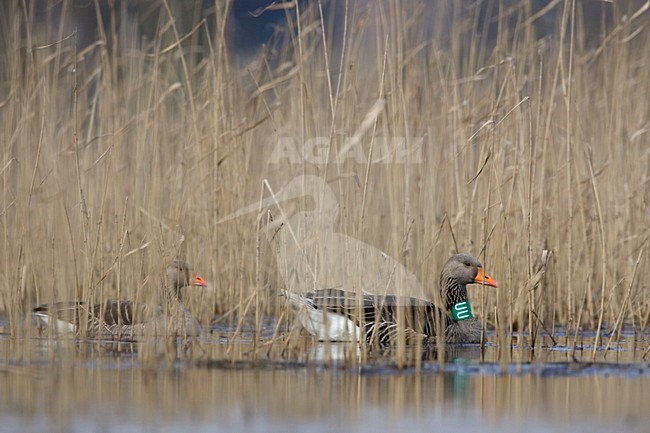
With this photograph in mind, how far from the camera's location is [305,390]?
5.99 meters

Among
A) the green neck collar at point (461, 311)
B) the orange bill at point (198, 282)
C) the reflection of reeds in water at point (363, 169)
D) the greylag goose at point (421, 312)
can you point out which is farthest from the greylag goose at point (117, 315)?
the green neck collar at point (461, 311)

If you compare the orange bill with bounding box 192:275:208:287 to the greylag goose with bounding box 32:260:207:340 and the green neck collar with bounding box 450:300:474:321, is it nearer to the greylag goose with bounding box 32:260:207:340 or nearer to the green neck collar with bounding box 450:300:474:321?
the greylag goose with bounding box 32:260:207:340

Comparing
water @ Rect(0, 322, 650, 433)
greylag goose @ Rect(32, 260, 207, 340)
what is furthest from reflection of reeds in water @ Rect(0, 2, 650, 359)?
water @ Rect(0, 322, 650, 433)

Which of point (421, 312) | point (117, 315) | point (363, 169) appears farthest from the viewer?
point (363, 169)

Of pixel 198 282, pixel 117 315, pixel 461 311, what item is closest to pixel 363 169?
pixel 461 311

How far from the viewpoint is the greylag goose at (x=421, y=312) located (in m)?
8.20

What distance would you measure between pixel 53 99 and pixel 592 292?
428 cm

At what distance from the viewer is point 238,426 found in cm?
503

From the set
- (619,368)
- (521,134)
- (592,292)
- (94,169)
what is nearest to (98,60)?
(94,169)

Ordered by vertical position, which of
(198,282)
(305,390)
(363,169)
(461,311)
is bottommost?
(305,390)

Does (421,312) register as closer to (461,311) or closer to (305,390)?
(461,311)

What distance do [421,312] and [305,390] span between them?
2409 mm

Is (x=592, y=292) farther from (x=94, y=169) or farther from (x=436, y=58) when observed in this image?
(x=94, y=169)

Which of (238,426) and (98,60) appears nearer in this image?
(238,426)
